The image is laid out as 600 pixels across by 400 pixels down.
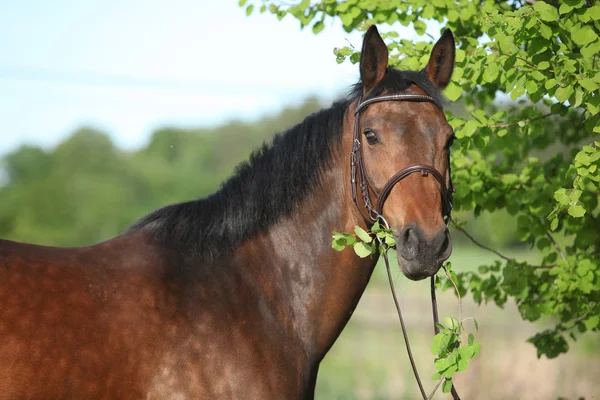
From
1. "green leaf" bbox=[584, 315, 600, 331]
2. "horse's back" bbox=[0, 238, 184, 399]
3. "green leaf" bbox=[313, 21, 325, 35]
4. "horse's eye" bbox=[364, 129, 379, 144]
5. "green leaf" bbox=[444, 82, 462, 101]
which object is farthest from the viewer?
"green leaf" bbox=[313, 21, 325, 35]

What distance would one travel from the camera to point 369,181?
333cm

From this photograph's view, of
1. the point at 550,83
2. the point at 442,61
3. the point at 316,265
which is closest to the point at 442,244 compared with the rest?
the point at 316,265

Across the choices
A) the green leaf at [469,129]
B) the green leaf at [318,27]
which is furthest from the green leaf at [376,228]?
the green leaf at [318,27]

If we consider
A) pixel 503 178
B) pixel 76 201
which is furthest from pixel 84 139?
pixel 503 178

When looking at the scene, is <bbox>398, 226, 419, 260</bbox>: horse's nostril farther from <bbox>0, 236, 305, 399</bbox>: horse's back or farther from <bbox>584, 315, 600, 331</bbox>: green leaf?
<bbox>584, 315, 600, 331</bbox>: green leaf

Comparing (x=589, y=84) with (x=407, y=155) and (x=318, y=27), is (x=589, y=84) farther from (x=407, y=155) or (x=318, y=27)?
(x=318, y=27)

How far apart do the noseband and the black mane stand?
126 mm

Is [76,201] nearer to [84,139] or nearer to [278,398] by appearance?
[84,139]

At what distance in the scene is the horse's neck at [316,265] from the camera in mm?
3484

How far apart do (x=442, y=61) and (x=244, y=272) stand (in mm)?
1620

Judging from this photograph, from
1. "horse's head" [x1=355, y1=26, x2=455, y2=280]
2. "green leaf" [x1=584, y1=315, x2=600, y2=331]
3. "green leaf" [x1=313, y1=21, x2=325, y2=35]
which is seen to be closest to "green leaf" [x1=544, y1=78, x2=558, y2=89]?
"horse's head" [x1=355, y1=26, x2=455, y2=280]

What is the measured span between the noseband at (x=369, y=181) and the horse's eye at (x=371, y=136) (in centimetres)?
7

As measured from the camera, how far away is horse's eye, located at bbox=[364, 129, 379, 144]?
10.9ft

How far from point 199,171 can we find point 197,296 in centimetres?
4567
